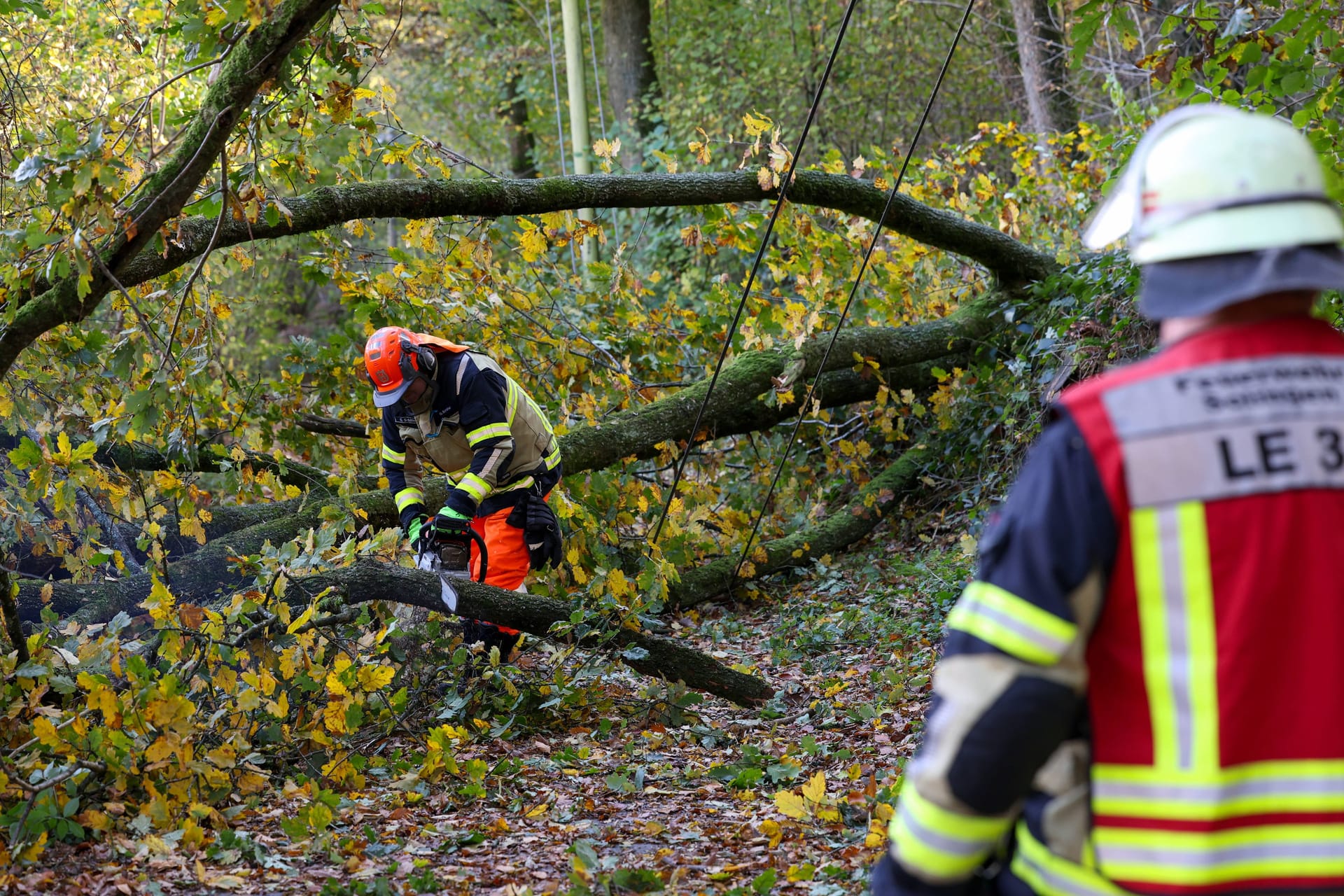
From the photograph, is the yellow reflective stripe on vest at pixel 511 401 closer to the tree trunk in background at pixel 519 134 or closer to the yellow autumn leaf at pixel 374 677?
the yellow autumn leaf at pixel 374 677

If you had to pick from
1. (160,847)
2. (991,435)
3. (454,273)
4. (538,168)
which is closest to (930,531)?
(991,435)

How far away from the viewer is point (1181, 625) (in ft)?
4.07

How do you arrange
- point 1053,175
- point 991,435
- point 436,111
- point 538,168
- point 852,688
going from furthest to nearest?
point 436,111 < point 538,168 < point 1053,175 < point 991,435 < point 852,688

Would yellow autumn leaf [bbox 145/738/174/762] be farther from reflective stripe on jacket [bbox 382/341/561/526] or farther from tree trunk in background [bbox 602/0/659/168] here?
tree trunk in background [bbox 602/0/659/168]

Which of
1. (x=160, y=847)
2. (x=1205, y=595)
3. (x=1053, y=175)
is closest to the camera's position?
(x=1205, y=595)

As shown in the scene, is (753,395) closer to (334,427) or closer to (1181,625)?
(334,427)

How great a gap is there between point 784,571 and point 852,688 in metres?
2.51

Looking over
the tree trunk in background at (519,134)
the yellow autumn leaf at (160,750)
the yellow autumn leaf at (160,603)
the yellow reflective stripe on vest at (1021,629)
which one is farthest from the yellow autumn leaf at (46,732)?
the tree trunk in background at (519,134)

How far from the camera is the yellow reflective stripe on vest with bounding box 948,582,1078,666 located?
124 centimetres

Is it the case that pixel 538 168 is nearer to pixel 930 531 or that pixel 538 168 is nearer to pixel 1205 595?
pixel 930 531

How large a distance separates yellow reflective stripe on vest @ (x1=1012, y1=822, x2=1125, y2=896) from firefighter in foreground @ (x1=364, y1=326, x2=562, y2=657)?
4.42 m

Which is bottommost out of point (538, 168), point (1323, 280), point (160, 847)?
point (160, 847)

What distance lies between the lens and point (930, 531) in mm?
8117

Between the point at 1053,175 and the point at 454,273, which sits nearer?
the point at 454,273
